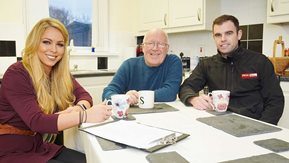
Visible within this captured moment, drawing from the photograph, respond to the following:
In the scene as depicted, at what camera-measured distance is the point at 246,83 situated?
1.62 m

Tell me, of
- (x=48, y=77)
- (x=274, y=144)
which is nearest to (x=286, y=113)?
(x=274, y=144)

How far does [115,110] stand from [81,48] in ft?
8.74

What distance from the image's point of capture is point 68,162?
1.29 m

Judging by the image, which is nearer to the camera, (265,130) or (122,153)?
(122,153)

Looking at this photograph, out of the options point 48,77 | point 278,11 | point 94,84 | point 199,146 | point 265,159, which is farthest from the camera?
point 94,84

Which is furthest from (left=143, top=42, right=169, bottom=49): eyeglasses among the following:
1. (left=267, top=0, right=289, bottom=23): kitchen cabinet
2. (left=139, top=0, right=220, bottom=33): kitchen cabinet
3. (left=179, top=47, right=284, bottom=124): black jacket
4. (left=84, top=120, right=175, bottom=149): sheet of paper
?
(left=139, top=0, right=220, bottom=33): kitchen cabinet

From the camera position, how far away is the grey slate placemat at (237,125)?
3.00 ft

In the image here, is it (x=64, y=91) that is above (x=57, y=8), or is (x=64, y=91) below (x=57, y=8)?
below

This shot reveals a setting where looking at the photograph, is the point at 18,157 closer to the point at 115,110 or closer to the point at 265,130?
the point at 115,110

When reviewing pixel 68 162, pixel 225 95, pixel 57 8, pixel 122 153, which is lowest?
pixel 68 162

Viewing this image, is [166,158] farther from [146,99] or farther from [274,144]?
[146,99]

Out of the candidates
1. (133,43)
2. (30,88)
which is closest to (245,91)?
(30,88)

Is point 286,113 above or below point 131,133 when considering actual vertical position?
below

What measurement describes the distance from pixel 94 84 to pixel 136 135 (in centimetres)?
229
